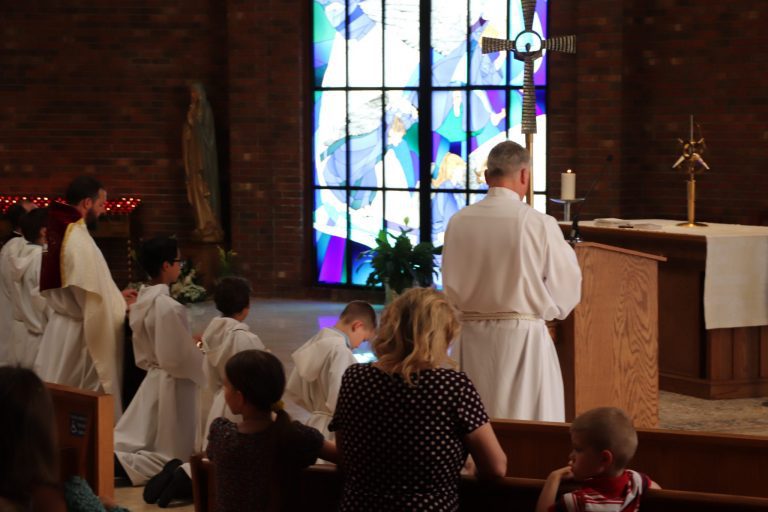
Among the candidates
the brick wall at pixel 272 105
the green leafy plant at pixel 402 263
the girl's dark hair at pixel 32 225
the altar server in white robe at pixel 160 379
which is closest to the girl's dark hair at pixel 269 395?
the altar server in white robe at pixel 160 379

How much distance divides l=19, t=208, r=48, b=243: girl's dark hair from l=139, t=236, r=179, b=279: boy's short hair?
6.54 feet

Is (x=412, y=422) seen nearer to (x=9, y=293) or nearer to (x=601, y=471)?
(x=601, y=471)

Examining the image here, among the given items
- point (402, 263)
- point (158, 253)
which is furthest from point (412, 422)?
point (402, 263)

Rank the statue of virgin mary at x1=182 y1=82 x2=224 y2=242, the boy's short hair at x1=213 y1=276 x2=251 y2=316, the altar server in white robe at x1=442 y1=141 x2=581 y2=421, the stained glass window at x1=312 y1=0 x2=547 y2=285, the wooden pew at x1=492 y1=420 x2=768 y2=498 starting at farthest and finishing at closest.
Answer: the statue of virgin mary at x1=182 y1=82 x2=224 y2=242 < the stained glass window at x1=312 y1=0 x2=547 y2=285 < the boy's short hair at x1=213 y1=276 x2=251 y2=316 < the altar server in white robe at x1=442 y1=141 x2=581 y2=421 < the wooden pew at x1=492 y1=420 x2=768 y2=498

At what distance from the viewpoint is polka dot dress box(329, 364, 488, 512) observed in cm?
350

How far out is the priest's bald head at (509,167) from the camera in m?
5.34

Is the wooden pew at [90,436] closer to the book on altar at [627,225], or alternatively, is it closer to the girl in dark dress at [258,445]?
the girl in dark dress at [258,445]

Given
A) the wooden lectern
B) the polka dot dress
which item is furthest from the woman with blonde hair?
the wooden lectern

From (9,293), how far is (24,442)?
6091 millimetres

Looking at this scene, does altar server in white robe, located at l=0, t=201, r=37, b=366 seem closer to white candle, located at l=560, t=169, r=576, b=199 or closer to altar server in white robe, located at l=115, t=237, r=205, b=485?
altar server in white robe, located at l=115, t=237, r=205, b=485

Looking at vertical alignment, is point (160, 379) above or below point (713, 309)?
below

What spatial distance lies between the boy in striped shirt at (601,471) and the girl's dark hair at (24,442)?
1.50 meters

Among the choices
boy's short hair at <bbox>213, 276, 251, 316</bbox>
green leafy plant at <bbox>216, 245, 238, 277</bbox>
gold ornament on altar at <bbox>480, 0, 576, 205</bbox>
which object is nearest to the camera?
boy's short hair at <bbox>213, 276, 251, 316</bbox>

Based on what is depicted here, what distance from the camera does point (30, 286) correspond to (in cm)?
801
